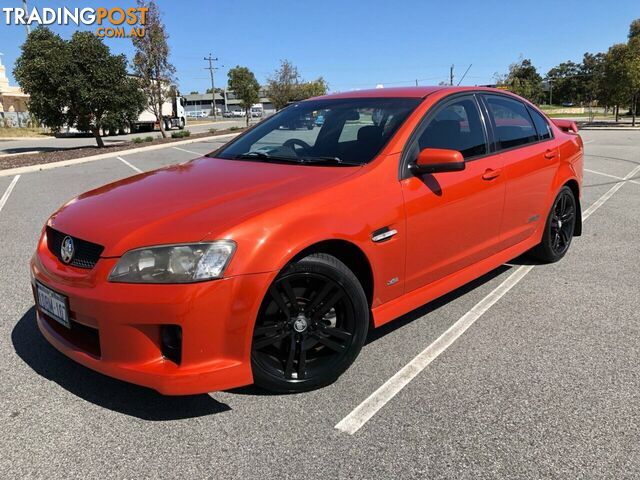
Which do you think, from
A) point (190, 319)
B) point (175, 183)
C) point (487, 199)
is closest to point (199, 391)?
point (190, 319)

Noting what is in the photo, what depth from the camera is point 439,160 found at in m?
3.04

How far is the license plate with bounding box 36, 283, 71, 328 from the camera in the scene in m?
2.60

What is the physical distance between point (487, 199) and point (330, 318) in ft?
5.24

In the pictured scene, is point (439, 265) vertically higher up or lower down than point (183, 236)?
lower down

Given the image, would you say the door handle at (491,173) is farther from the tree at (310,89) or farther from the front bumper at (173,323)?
the tree at (310,89)

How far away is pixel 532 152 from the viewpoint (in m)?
4.30

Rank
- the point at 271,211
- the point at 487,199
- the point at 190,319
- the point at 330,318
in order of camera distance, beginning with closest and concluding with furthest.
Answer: the point at 190,319 < the point at 271,211 < the point at 330,318 < the point at 487,199

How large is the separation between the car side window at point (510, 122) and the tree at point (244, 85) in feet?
126

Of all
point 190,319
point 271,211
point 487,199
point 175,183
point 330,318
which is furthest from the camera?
point 487,199

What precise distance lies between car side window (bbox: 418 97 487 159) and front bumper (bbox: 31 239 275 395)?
1.67 meters

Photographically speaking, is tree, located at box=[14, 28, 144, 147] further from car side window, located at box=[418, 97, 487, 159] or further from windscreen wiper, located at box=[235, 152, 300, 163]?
car side window, located at box=[418, 97, 487, 159]

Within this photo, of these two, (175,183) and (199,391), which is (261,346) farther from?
(175,183)

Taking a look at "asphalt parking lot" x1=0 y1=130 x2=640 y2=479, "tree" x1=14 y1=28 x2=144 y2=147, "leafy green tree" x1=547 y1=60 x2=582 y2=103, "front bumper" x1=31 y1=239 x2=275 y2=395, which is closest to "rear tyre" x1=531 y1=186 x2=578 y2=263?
"asphalt parking lot" x1=0 y1=130 x2=640 y2=479

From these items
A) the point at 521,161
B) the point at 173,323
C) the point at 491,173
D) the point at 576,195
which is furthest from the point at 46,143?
the point at 173,323
